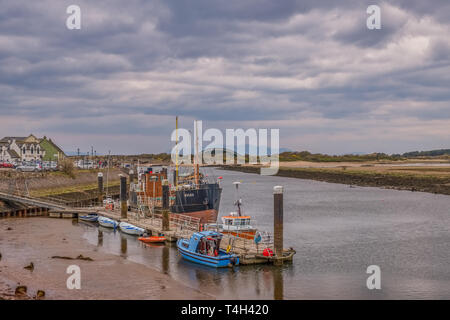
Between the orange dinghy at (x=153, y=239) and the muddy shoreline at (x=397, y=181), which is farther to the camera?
the muddy shoreline at (x=397, y=181)

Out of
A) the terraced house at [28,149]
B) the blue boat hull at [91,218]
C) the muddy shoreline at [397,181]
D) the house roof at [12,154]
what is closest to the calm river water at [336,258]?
the blue boat hull at [91,218]

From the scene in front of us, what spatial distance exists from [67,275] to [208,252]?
10595mm

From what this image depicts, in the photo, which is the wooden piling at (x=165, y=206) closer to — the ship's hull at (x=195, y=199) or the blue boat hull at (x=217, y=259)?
the ship's hull at (x=195, y=199)

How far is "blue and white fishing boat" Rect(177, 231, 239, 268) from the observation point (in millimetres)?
34594

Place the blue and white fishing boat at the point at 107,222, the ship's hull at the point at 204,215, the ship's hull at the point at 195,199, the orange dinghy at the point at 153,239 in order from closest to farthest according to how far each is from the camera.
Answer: the orange dinghy at the point at 153,239
the ship's hull at the point at 195,199
the ship's hull at the point at 204,215
the blue and white fishing boat at the point at 107,222

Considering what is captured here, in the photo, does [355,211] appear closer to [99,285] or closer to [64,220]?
[64,220]

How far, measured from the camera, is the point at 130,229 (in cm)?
4962

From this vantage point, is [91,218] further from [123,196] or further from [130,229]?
[130,229]

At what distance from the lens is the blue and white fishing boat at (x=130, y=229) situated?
158 ft

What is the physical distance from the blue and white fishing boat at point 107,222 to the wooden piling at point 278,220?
2540cm

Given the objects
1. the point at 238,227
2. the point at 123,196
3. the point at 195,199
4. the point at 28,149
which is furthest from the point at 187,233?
the point at 28,149
